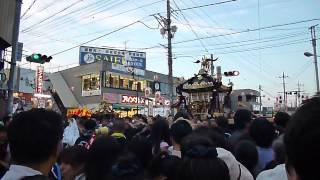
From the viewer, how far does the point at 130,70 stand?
50.0m

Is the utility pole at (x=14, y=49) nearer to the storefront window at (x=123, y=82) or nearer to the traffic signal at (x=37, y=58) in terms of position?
the traffic signal at (x=37, y=58)

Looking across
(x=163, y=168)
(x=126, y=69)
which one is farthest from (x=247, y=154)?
(x=126, y=69)

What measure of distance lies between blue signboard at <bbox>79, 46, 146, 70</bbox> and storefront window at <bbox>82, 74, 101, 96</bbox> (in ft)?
28.9

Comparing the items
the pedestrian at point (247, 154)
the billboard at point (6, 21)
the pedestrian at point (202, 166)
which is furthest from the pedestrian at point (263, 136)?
the billboard at point (6, 21)

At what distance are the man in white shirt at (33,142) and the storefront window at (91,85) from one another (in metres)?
43.5

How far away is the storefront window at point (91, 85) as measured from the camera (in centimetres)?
4622

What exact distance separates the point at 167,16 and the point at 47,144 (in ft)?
78.7

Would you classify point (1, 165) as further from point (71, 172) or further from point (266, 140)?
point (266, 140)

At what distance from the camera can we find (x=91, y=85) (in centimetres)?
4719

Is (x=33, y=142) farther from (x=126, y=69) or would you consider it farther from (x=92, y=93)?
(x=126, y=69)

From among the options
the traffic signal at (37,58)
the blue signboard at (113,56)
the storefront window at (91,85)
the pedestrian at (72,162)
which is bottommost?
the pedestrian at (72,162)

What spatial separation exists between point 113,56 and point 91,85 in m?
13.2

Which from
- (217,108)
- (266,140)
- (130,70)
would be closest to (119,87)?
(130,70)

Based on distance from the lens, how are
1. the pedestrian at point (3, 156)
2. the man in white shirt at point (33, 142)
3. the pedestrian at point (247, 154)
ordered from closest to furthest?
the man in white shirt at point (33, 142) → the pedestrian at point (247, 154) → the pedestrian at point (3, 156)
